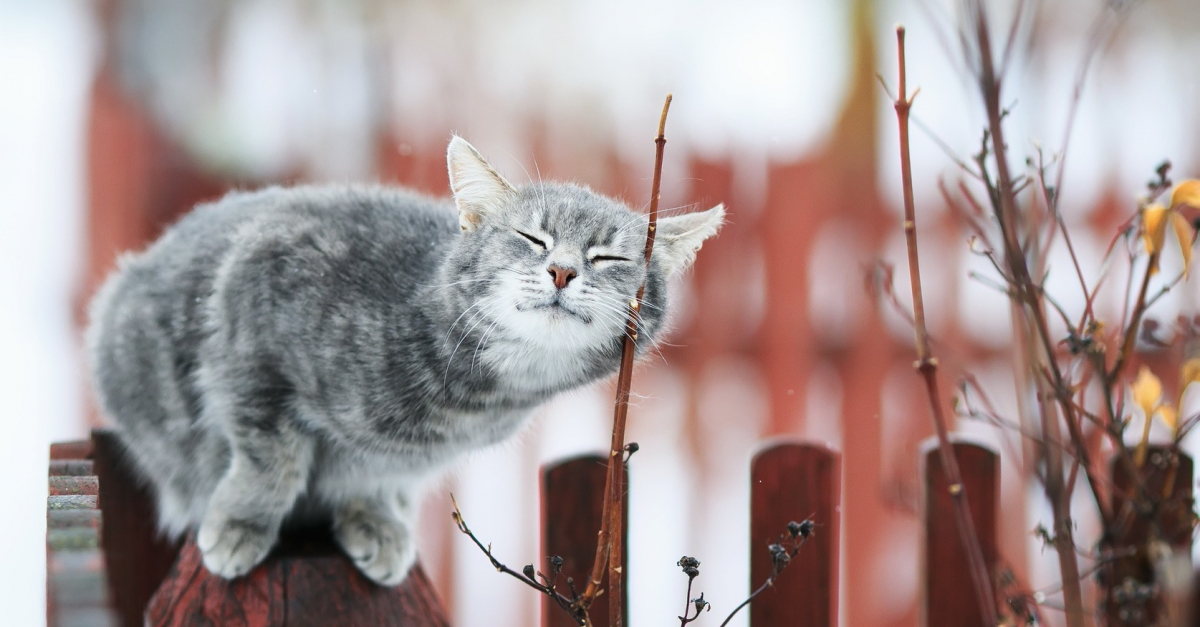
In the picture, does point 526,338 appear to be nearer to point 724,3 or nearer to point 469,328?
point 469,328

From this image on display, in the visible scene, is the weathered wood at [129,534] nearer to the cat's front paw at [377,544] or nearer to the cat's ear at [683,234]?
the cat's front paw at [377,544]

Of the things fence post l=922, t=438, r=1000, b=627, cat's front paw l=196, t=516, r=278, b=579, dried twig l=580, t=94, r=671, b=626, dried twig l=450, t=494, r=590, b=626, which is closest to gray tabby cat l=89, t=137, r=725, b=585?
cat's front paw l=196, t=516, r=278, b=579

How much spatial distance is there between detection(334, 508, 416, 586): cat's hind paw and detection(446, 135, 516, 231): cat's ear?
348mm

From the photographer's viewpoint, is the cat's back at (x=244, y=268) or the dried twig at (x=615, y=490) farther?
the cat's back at (x=244, y=268)

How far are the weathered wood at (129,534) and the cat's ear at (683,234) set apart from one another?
0.67m

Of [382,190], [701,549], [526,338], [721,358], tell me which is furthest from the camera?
[721,358]

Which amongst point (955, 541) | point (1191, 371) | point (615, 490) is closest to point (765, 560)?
point (955, 541)

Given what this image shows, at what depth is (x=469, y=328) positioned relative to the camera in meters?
0.92

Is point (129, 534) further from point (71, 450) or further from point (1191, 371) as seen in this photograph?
point (1191, 371)

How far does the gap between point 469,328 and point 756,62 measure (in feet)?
3.13

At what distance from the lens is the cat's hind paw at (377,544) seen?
102cm

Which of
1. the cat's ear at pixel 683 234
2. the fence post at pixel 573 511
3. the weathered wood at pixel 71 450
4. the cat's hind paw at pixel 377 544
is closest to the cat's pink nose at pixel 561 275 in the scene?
the cat's ear at pixel 683 234

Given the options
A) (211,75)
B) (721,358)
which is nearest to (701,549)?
(721,358)

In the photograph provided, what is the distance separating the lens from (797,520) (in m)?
0.96
